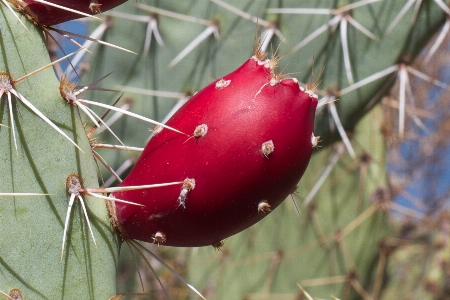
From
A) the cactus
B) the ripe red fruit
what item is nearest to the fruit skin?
the cactus

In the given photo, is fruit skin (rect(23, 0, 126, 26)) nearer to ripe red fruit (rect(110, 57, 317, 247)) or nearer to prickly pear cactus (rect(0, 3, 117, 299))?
prickly pear cactus (rect(0, 3, 117, 299))

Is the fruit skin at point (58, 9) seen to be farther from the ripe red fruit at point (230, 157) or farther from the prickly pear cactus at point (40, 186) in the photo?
the ripe red fruit at point (230, 157)

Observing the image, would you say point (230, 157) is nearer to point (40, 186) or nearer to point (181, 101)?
point (40, 186)

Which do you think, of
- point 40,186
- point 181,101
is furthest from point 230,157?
point 181,101

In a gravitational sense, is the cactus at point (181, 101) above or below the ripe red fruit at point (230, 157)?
above

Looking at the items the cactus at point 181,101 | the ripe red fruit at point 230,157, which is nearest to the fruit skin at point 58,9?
the cactus at point 181,101
